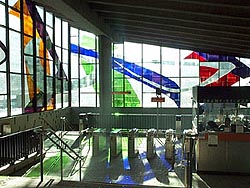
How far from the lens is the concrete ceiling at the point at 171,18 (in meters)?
8.61

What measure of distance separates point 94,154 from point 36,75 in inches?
245

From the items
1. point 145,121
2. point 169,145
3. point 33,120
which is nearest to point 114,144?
point 169,145

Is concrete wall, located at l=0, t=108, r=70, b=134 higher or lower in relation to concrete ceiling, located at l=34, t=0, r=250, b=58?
lower

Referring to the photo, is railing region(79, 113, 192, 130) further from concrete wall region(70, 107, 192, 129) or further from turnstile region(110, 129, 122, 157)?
turnstile region(110, 129, 122, 157)

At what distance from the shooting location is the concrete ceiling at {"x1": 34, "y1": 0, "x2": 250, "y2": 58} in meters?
8.61

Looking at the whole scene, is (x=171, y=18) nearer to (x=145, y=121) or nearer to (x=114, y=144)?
(x=114, y=144)

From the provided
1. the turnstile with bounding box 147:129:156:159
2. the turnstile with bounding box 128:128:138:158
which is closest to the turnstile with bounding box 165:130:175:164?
the turnstile with bounding box 147:129:156:159

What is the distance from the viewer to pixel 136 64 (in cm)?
1905

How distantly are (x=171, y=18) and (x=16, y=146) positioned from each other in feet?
20.4

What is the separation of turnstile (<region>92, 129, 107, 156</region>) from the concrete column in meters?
2.65

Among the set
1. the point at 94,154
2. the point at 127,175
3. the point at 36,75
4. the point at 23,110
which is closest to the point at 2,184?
the point at 127,175

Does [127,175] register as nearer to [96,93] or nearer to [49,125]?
[49,125]

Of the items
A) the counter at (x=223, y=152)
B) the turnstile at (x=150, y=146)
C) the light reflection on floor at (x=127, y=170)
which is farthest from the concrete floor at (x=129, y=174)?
the counter at (x=223, y=152)

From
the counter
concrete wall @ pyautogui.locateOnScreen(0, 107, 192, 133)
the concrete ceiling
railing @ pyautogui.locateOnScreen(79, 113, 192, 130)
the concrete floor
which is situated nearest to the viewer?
the concrete floor
